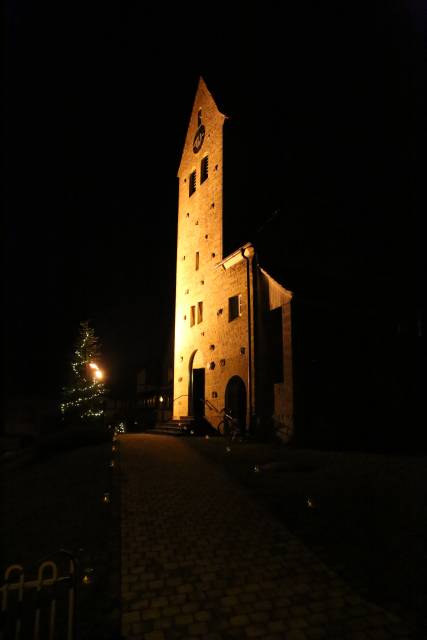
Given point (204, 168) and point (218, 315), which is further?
point (204, 168)

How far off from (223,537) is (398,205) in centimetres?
2359

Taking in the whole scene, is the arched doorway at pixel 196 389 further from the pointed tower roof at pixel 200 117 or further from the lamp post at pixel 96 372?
the pointed tower roof at pixel 200 117

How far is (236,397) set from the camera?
64.1 ft

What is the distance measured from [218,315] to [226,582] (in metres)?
16.5

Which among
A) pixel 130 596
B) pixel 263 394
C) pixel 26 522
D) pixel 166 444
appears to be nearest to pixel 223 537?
pixel 130 596

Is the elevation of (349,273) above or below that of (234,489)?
above

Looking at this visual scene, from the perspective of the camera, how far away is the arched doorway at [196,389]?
2269 centimetres

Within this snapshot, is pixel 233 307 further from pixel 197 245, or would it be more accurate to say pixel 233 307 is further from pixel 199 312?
pixel 197 245

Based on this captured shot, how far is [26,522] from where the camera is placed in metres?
7.20

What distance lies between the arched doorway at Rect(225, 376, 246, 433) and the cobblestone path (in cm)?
1203

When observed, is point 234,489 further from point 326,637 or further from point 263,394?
point 263,394

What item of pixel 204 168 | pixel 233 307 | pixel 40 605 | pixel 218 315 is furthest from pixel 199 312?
pixel 40 605

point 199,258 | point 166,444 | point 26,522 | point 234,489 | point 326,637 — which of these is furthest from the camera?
point 199,258

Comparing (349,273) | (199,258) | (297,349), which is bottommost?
(297,349)
